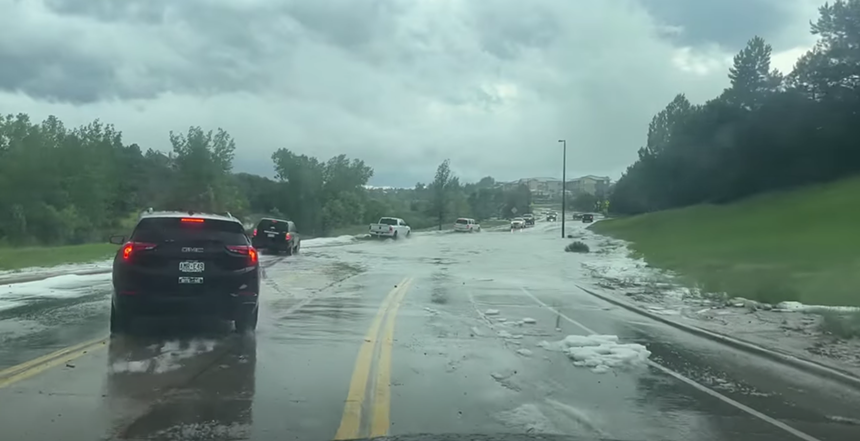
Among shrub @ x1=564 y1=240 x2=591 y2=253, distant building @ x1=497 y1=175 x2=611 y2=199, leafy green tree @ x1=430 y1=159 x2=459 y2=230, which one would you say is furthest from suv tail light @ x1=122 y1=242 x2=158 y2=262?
distant building @ x1=497 y1=175 x2=611 y2=199

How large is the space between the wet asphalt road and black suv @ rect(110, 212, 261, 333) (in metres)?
0.45

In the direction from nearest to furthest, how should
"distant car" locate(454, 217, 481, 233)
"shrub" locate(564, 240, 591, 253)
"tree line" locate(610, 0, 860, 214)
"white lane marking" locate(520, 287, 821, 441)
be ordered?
"white lane marking" locate(520, 287, 821, 441) → "shrub" locate(564, 240, 591, 253) → "tree line" locate(610, 0, 860, 214) → "distant car" locate(454, 217, 481, 233)

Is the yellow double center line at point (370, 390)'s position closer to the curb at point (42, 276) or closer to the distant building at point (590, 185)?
the curb at point (42, 276)

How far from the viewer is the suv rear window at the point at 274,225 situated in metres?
34.7

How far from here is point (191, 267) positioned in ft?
33.0

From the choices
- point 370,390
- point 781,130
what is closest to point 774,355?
point 370,390

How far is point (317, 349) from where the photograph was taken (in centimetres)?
985

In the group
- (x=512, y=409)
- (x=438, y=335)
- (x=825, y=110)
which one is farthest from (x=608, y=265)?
(x=825, y=110)

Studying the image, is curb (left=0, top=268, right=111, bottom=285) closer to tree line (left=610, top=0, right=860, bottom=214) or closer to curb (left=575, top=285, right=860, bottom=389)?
curb (left=575, top=285, right=860, bottom=389)

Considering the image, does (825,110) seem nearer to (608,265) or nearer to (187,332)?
(608,265)

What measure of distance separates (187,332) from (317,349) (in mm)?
2201

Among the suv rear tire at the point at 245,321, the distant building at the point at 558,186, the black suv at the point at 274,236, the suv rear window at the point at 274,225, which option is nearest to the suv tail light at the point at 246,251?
the suv rear tire at the point at 245,321

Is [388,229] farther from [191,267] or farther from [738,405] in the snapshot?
[738,405]

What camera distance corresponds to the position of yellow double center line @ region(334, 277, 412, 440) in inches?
238
